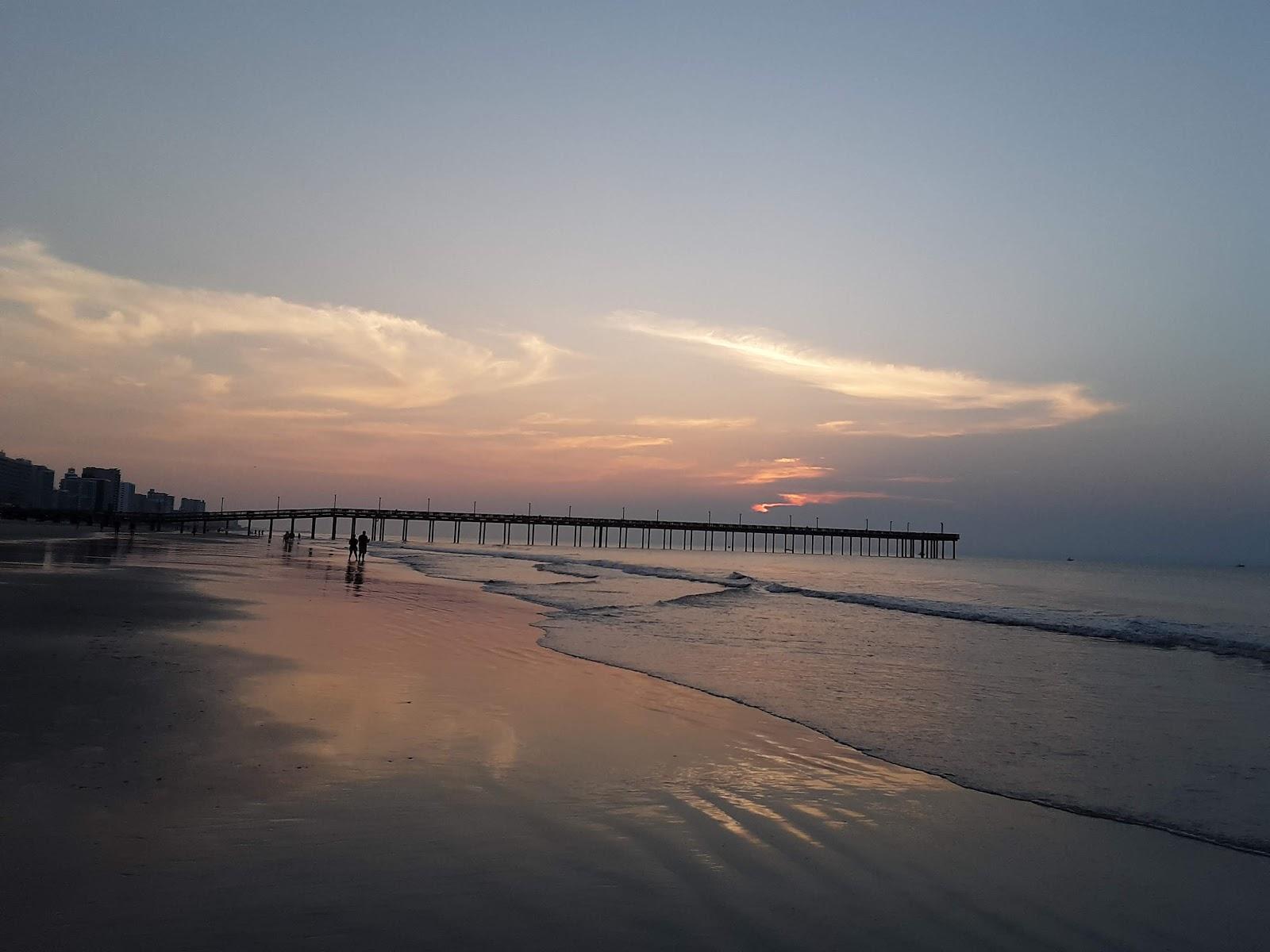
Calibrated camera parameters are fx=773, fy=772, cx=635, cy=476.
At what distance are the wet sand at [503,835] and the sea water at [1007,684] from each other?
2.93 ft

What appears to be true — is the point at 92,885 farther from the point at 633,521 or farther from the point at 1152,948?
the point at 633,521

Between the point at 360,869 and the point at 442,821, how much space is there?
2.98 feet

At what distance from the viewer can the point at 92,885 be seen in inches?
149

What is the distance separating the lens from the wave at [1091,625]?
1877 cm

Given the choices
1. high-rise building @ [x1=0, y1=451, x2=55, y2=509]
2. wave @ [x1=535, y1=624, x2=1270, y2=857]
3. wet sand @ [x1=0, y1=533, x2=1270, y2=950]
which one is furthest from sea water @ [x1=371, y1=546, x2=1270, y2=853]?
high-rise building @ [x1=0, y1=451, x2=55, y2=509]

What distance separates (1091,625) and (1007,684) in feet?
41.7

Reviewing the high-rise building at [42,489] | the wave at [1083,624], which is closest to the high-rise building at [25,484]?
the high-rise building at [42,489]

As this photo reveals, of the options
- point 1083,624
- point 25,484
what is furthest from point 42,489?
point 1083,624

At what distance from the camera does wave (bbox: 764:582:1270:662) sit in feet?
61.6

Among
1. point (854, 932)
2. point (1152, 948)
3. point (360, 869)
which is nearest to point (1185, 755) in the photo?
point (1152, 948)

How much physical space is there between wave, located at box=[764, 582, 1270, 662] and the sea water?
0.39 feet

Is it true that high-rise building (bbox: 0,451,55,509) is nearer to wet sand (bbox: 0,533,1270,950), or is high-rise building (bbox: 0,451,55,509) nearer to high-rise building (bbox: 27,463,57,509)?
high-rise building (bbox: 27,463,57,509)

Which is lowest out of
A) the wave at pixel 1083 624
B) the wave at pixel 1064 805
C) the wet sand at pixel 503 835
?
the wave at pixel 1083 624

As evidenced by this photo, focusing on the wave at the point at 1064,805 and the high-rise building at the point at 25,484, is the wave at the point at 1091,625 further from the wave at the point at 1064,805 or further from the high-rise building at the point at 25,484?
the high-rise building at the point at 25,484
